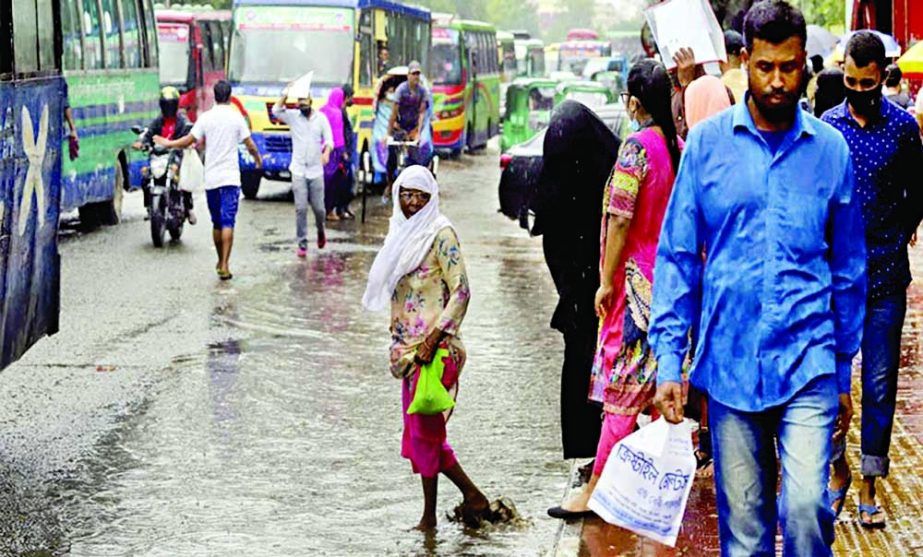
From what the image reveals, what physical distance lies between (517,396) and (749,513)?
5.65m

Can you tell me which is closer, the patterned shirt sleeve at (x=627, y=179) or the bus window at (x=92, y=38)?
the patterned shirt sleeve at (x=627, y=179)

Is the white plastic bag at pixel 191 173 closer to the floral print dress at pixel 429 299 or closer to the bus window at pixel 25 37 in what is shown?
the bus window at pixel 25 37

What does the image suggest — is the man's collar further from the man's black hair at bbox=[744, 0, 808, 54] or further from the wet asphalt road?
the wet asphalt road

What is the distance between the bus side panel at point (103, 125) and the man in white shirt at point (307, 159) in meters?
2.19

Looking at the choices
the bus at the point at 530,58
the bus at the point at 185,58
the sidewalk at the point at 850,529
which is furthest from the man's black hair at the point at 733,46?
the bus at the point at 530,58

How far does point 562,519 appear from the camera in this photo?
24.7 ft

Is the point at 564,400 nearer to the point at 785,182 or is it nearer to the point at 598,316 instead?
the point at 598,316

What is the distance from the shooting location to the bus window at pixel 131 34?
22000mm

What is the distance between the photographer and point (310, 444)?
9.14 metres

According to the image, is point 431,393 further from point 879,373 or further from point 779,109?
point 779,109

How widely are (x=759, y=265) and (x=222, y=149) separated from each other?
11.7 meters

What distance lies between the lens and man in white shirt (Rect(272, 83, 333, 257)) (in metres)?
18.2

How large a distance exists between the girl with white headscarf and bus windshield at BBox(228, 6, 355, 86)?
18.8m

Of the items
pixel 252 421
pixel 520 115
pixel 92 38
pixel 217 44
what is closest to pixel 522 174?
pixel 92 38
